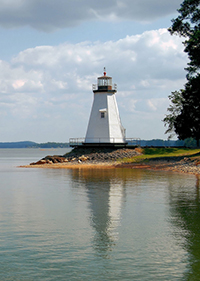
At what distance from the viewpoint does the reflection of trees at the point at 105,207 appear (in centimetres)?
1519

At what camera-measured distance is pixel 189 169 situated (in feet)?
147

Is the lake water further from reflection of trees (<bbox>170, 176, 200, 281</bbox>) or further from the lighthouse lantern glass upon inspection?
the lighthouse lantern glass

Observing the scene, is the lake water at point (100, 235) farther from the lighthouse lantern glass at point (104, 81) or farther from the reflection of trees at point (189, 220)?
the lighthouse lantern glass at point (104, 81)

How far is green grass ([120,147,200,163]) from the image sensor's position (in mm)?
56031

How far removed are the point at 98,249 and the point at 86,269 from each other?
202cm

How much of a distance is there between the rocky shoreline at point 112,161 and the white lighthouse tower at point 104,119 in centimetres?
168

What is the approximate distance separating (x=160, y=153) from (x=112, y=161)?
27.2 feet

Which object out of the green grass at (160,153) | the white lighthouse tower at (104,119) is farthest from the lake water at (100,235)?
the white lighthouse tower at (104,119)

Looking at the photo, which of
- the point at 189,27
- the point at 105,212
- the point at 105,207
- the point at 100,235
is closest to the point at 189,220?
the point at 105,212

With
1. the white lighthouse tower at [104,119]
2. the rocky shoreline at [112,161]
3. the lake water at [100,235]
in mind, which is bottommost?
the lake water at [100,235]

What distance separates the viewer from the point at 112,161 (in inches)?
2237

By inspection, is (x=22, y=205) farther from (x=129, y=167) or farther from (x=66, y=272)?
(x=129, y=167)

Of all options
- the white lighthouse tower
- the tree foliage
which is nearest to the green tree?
the tree foliage

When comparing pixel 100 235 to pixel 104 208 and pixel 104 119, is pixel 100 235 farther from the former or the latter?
pixel 104 119
